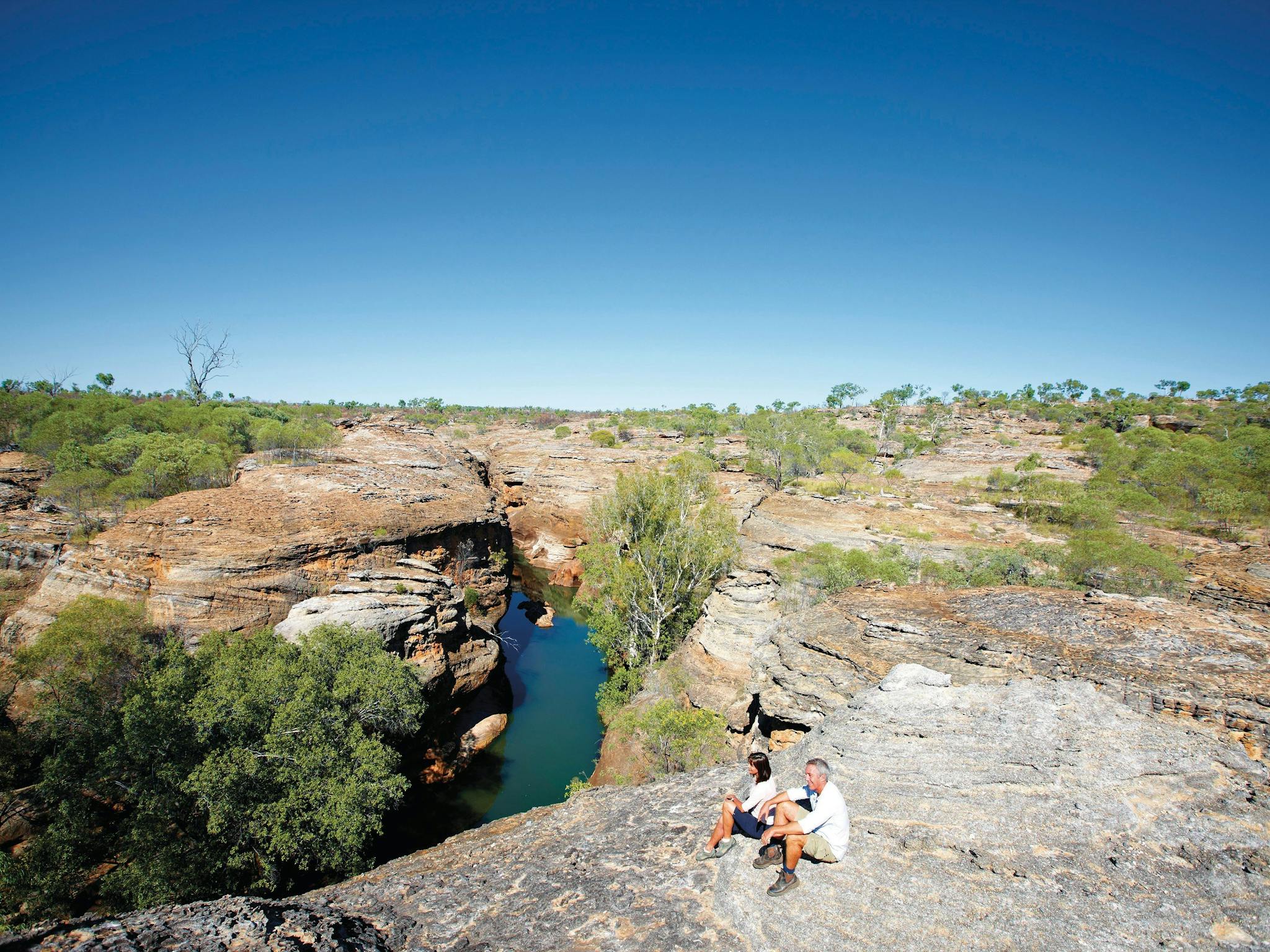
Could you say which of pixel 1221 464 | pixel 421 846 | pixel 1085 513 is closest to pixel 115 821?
pixel 421 846

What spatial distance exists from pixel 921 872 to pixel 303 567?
23.0 m

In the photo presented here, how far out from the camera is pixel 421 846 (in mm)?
16797

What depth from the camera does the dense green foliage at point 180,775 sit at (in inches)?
432

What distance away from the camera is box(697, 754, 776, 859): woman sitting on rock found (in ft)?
21.8

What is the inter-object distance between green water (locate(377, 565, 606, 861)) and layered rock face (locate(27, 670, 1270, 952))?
11086mm

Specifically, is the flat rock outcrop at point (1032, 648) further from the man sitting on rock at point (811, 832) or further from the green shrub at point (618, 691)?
the green shrub at point (618, 691)

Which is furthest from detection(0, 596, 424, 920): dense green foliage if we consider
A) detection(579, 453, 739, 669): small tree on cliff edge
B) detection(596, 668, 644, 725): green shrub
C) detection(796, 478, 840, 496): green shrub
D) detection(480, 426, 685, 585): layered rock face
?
detection(796, 478, 840, 496): green shrub

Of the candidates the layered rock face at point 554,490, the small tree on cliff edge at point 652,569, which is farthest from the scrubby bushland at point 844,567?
the layered rock face at point 554,490

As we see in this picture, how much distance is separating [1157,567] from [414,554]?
102 ft

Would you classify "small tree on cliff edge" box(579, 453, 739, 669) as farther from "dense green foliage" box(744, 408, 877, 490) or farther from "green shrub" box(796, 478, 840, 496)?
"dense green foliage" box(744, 408, 877, 490)

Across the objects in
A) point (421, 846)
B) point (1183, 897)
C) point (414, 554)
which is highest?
point (1183, 897)

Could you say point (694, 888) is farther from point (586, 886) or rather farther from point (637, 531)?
point (637, 531)

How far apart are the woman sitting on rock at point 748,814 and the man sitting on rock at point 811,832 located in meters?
0.41

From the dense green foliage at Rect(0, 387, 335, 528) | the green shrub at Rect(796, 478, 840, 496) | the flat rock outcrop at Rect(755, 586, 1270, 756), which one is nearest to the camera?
the flat rock outcrop at Rect(755, 586, 1270, 756)
